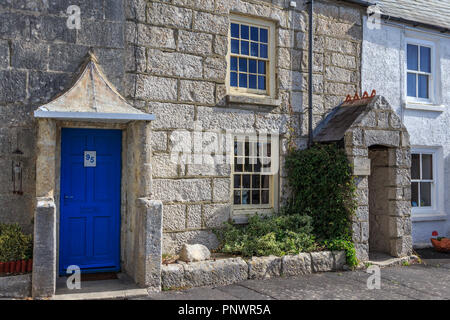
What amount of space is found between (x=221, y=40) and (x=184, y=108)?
158cm

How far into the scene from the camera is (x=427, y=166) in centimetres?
1161

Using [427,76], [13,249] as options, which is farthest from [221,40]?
[427,76]

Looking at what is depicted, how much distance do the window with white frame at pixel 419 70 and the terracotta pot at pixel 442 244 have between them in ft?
11.7

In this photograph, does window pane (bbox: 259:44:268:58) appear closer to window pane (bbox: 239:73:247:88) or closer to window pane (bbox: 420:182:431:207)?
window pane (bbox: 239:73:247:88)

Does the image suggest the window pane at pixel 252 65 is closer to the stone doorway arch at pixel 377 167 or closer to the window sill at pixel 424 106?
the stone doorway arch at pixel 377 167

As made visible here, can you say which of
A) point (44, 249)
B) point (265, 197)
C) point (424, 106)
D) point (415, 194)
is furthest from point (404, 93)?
point (44, 249)

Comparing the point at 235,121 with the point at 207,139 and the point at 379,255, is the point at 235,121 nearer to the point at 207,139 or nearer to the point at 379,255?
the point at 207,139

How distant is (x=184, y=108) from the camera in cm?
820

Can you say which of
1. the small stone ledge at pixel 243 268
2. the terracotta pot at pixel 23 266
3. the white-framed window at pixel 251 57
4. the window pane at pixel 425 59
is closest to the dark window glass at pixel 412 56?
the window pane at pixel 425 59

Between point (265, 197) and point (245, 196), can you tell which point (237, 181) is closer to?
point (245, 196)

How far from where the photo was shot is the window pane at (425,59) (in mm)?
11516

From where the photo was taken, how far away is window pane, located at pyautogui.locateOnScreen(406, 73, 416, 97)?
446 inches

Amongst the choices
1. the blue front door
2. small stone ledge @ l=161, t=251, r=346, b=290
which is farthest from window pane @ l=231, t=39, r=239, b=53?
small stone ledge @ l=161, t=251, r=346, b=290

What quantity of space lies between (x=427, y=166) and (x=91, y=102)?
886cm
